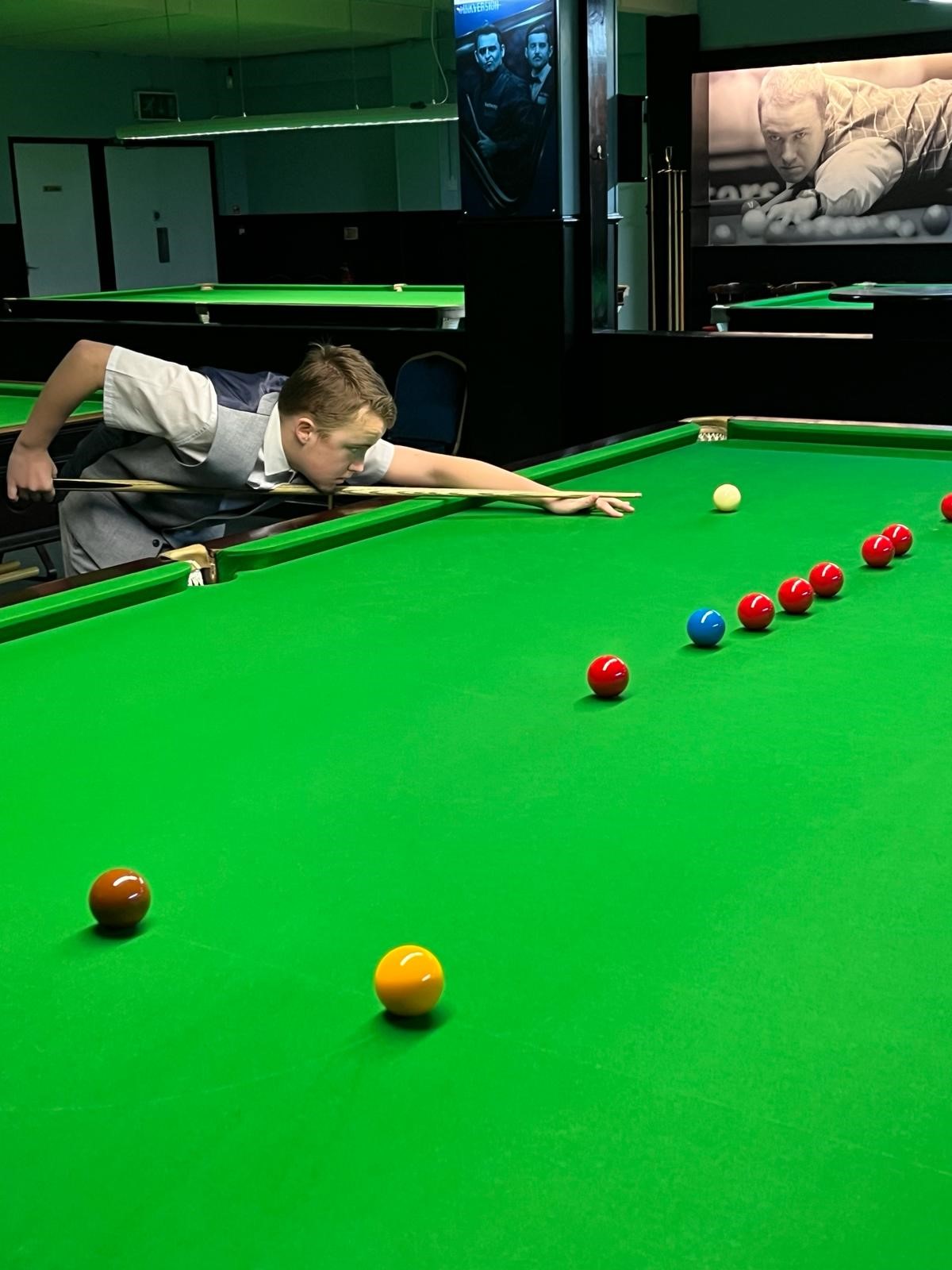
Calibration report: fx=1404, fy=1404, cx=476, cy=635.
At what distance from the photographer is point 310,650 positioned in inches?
75.0

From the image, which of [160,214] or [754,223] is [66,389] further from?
[160,214]

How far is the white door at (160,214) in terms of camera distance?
1352cm

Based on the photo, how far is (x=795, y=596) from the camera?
204 cm

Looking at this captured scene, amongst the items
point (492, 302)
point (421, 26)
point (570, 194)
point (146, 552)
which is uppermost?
point (421, 26)

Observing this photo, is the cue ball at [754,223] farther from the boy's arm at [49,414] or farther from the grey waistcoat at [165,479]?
the boy's arm at [49,414]

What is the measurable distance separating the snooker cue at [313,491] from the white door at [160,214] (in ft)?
37.6

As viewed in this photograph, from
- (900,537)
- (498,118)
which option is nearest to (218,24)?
(498,118)

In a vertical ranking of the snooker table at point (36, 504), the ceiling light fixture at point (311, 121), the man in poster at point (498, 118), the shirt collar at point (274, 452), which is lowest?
the snooker table at point (36, 504)

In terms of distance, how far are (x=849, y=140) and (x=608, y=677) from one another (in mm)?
9347

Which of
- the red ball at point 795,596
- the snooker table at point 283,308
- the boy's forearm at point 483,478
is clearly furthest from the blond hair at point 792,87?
the red ball at point 795,596

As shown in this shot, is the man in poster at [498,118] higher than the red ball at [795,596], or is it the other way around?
the man in poster at [498,118]

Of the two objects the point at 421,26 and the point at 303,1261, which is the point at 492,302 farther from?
the point at 421,26

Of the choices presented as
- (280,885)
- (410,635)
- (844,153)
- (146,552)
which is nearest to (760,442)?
(146,552)

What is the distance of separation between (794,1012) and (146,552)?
2.21m
